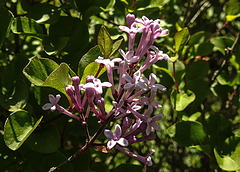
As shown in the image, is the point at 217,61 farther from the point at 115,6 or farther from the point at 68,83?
the point at 68,83

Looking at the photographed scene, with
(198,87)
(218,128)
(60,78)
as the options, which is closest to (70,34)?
(60,78)

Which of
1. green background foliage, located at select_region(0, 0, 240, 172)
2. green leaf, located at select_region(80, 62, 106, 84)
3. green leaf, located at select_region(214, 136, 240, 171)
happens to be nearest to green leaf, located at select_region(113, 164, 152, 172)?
green background foliage, located at select_region(0, 0, 240, 172)

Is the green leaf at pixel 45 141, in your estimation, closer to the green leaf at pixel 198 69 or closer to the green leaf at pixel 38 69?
the green leaf at pixel 38 69

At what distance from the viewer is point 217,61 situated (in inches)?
70.5

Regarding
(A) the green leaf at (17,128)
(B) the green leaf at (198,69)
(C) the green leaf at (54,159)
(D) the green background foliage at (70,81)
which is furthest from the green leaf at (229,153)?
(A) the green leaf at (17,128)

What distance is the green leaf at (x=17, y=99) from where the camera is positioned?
0.92m

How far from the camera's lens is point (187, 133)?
42.8 inches

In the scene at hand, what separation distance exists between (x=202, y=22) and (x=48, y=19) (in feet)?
3.73

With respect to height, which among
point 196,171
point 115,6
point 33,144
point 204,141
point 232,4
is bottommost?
point 196,171

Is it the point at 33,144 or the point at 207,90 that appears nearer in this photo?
the point at 33,144

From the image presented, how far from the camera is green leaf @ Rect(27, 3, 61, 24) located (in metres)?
1.03

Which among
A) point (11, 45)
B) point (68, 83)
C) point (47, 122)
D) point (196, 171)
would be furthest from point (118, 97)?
point (196, 171)

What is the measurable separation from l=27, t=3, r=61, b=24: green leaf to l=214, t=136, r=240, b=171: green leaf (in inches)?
29.4

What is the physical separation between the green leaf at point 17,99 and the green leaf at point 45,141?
0.11 meters
